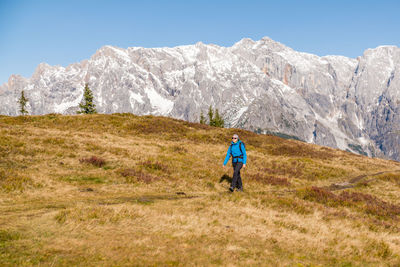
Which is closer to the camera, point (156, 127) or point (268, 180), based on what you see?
point (268, 180)

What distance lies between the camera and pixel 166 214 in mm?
11992

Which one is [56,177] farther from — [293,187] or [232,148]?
[293,187]

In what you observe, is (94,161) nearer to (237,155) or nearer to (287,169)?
(237,155)

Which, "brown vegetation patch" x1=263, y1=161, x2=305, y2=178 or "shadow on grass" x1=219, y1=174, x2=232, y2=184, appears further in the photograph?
"brown vegetation patch" x1=263, y1=161, x2=305, y2=178

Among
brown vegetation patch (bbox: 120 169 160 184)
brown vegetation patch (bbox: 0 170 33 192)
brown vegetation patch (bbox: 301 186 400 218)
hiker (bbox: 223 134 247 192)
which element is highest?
hiker (bbox: 223 134 247 192)

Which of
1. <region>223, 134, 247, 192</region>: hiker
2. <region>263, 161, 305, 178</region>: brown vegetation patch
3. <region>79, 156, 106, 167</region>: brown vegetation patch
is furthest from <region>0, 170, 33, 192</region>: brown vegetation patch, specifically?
<region>263, 161, 305, 178</region>: brown vegetation patch

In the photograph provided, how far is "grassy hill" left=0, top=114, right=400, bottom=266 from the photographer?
823cm

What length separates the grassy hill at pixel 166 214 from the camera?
A: 8227 mm

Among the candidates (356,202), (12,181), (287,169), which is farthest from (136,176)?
(287,169)

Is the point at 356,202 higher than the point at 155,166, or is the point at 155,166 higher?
the point at 155,166

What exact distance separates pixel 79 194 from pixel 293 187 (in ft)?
56.0

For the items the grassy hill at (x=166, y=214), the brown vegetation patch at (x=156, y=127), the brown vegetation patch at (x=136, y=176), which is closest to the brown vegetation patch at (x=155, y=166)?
the grassy hill at (x=166, y=214)

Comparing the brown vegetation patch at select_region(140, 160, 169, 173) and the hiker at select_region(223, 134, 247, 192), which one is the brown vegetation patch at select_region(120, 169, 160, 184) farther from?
the hiker at select_region(223, 134, 247, 192)

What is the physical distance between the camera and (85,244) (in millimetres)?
8352
